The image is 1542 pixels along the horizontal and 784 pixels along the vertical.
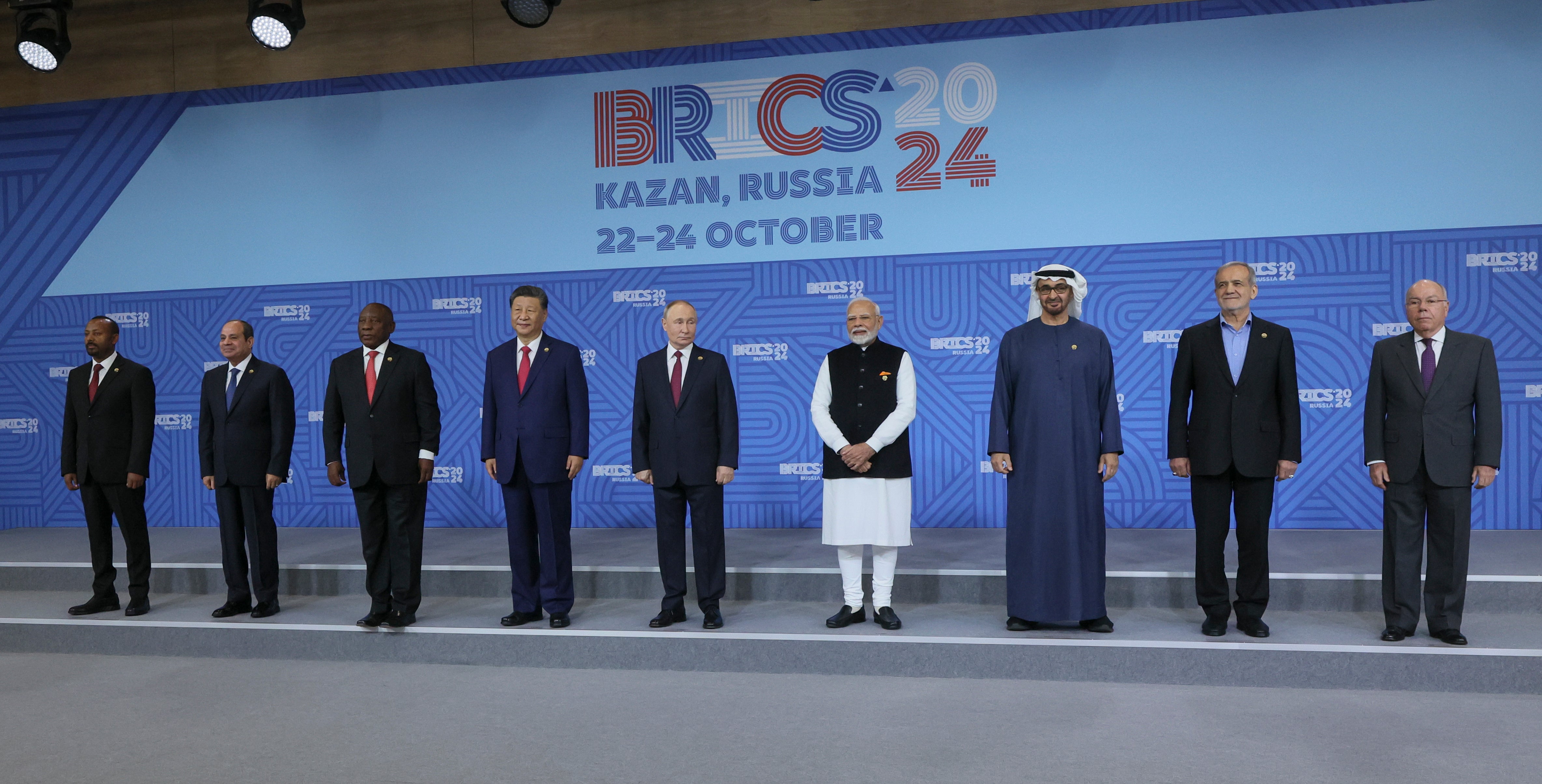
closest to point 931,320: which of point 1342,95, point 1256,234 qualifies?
point 1256,234

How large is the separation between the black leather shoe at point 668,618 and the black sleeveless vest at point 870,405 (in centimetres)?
86

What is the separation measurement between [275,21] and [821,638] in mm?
4947

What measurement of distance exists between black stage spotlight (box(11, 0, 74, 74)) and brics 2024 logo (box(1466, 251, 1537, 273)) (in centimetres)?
862

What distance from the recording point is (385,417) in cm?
402

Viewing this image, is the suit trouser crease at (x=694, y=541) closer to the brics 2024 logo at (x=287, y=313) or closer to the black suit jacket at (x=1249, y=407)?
the black suit jacket at (x=1249, y=407)

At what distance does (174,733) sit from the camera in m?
3.11

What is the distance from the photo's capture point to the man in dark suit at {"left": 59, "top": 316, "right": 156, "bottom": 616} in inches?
177

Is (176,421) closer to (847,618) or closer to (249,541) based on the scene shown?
(249,541)

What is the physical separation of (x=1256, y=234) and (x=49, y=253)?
832cm

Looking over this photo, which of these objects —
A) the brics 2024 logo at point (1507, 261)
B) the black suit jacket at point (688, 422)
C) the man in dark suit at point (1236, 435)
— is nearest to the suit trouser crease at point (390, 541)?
the black suit jacket at point (688, 422)

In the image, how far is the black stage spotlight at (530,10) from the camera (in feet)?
18.3

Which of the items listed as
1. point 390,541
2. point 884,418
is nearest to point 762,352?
point 884,418

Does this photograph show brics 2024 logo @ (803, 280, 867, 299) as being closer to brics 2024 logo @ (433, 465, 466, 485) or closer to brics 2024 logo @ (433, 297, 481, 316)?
brics 2024 logo @ (433, 297, 481, 316)

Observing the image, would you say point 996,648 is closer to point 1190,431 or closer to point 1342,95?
point 1190,431
